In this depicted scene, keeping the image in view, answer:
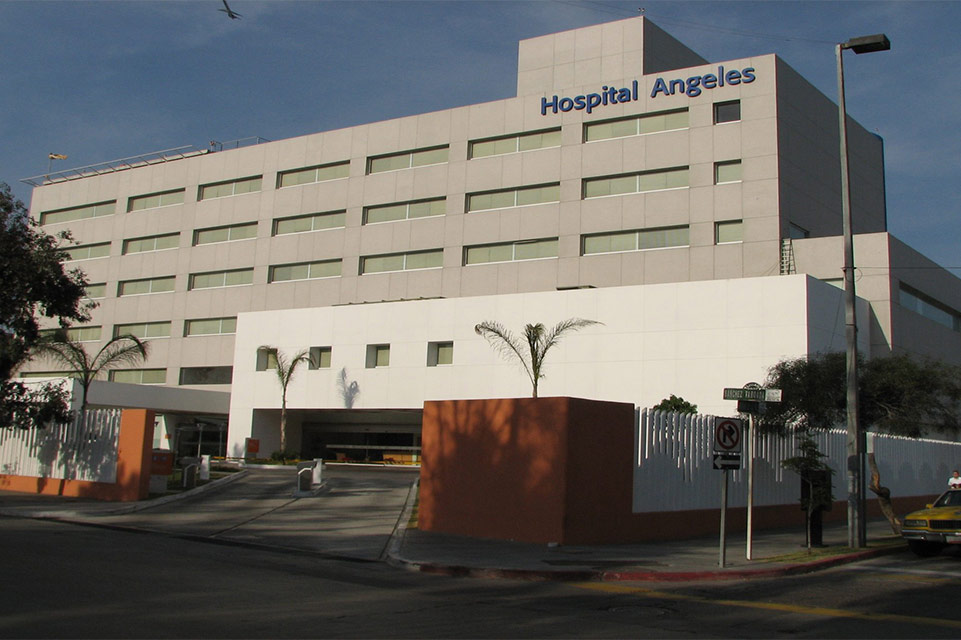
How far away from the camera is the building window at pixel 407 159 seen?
5331 centimetres

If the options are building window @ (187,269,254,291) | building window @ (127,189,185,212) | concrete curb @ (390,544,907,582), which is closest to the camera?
concrete curb @ (390,544,907,582)

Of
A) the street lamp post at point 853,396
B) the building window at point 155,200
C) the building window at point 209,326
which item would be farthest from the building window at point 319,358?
the street lamp post at point 853,396

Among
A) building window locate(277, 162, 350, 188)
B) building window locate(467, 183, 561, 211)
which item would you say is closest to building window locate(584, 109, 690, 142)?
building window locate(467, 183, 561, 211)

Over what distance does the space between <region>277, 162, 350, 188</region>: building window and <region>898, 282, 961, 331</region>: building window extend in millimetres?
33117

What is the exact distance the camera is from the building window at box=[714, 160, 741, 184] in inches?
1757

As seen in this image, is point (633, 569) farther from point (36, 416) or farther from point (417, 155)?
point (417, 155)

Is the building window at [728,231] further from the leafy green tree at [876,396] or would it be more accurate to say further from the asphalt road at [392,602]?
the asphalt road at [392,602]

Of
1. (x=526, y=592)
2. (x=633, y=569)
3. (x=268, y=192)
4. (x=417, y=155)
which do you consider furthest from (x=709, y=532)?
(x=268, y=192)

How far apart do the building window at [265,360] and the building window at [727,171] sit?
83.6 feet

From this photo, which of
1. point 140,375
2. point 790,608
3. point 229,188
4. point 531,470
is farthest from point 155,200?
point 790,608

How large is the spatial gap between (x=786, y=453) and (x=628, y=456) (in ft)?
24.9

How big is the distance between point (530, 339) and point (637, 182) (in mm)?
14476

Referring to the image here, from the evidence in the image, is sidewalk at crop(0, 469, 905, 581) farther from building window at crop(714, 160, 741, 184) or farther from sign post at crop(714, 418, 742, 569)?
building window at crop(714, 160, 741, 184)

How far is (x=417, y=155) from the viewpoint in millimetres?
54000
